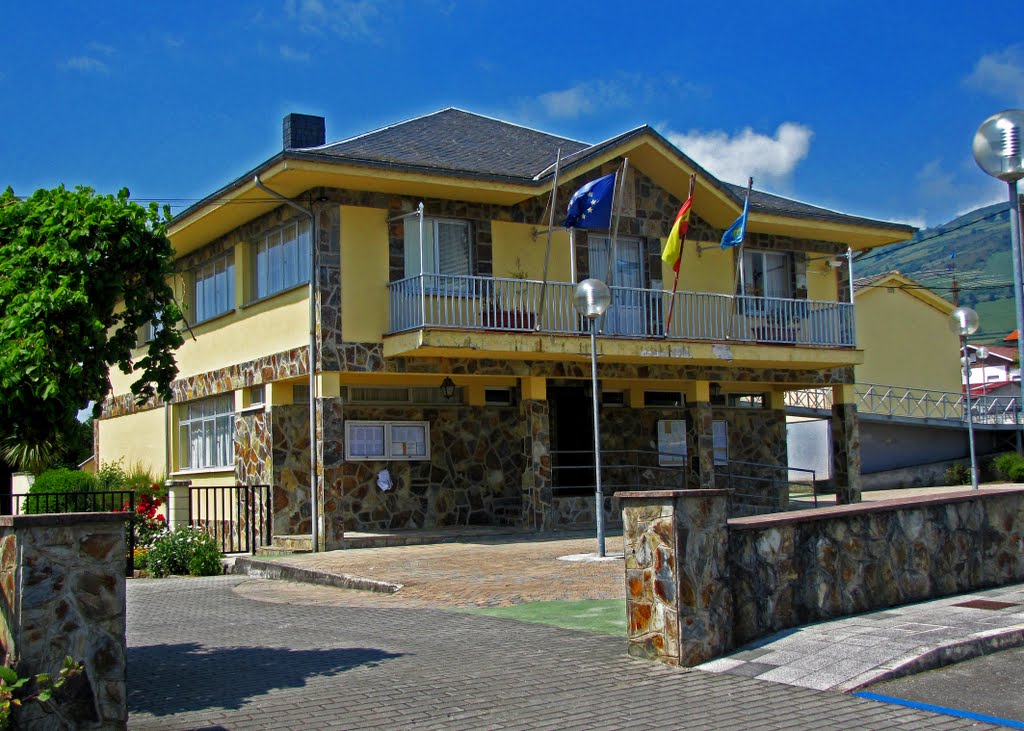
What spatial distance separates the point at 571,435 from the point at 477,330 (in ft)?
18.0

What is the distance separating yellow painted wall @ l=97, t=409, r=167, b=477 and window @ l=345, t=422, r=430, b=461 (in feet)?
21.5

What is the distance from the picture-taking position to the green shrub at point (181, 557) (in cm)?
1734

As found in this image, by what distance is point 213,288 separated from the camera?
2419cm

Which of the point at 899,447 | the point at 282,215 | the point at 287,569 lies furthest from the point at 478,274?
the point at 899,447

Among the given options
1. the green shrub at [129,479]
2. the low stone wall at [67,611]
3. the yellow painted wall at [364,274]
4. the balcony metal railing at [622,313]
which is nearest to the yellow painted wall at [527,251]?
the balcony metal railing at [622,313]

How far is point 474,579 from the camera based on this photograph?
14.0m

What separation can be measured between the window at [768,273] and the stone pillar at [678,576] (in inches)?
674

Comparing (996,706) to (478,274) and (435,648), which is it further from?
(478,274)

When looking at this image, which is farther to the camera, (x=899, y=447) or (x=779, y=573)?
(x=899, y=447)

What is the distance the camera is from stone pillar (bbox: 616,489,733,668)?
823 cm

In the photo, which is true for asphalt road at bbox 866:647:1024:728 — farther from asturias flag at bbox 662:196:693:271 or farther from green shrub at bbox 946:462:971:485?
green shrub at bbox 946:462:971:485

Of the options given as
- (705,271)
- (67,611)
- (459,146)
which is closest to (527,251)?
(459,146)

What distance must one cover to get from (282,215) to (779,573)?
14.0 meters

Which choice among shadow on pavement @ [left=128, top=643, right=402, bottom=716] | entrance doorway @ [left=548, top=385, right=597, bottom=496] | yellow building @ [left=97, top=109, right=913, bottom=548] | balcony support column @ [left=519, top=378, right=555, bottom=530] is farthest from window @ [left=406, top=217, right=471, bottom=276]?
shadow on pavement @ [left=128, top=643, right=402, bottom=716]
